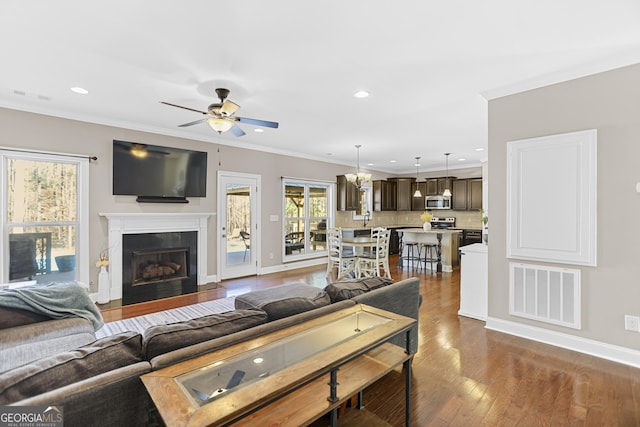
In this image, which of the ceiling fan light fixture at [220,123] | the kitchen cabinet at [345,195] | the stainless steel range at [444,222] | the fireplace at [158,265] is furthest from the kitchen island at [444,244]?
the ceiling fan light fixture at [220,123]

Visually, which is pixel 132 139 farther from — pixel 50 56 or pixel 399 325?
pixel 399 325

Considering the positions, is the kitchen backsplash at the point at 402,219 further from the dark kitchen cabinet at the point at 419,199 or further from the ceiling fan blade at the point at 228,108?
the ceiling fan blade at the point at 228,108

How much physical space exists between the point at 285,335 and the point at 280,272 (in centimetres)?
515

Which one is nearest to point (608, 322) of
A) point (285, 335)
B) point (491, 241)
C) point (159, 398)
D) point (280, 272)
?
point (491, 241)

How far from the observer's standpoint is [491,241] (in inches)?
138

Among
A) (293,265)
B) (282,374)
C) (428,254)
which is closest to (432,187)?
(428,254)

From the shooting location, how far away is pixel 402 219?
1047cm

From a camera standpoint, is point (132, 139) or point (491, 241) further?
point (132, 139)

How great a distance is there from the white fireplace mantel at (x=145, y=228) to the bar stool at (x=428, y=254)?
457 cm

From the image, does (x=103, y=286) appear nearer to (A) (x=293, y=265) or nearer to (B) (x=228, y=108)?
(B) (x=228, y=108)

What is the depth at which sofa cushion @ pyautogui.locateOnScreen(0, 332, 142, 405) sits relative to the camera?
108 centimetres

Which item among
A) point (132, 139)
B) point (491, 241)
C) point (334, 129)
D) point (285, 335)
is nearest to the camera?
point (285, 335)

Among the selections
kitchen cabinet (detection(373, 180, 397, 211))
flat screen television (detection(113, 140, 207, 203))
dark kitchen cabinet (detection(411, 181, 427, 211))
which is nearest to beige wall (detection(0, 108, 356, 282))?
flat screen television (detection(113, 140, 207, 203))

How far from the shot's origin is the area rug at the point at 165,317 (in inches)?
138
